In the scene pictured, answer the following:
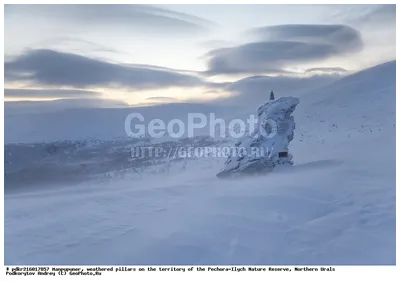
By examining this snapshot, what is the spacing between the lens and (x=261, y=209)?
3.69 meters

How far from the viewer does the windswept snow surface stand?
11.9 feet

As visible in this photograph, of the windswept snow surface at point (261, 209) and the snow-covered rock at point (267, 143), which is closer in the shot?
the windswept snow surface at point (261, 209)

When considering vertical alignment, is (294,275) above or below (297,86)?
below

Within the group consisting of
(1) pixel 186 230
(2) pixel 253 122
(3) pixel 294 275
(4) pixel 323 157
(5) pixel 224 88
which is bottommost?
(3) pixel 294 275

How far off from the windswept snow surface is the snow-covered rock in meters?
0.07

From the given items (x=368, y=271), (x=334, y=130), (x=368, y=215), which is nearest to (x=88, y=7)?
(x=334, y=130)

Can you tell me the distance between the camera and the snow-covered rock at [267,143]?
3744 millimetres

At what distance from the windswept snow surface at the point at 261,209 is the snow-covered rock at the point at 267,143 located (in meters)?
0.07

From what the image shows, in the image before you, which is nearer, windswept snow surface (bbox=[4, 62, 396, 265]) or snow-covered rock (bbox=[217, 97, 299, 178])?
windswept snow surface (bbox=[4, 62, 396, 265])

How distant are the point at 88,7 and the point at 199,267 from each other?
2.07m

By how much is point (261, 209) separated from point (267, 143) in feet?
1.61

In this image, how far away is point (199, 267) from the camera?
12.0 ft

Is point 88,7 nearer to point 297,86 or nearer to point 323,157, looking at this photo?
point 297,86

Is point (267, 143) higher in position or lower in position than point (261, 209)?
higher
